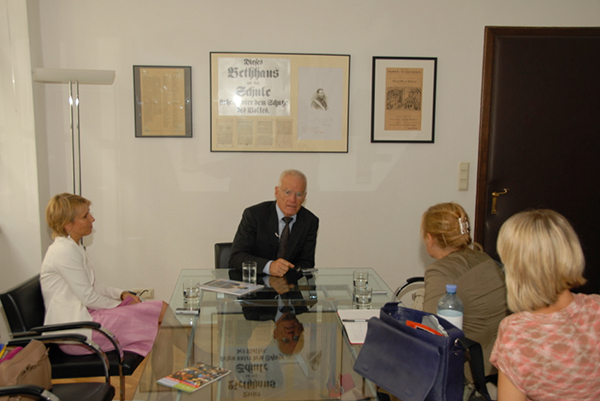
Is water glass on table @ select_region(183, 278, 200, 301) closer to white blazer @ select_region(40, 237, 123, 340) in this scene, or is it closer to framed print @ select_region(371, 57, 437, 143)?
white blazer @ select_region(40, 237, 123, 340)

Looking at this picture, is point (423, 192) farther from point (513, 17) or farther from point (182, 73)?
point (182, 73)

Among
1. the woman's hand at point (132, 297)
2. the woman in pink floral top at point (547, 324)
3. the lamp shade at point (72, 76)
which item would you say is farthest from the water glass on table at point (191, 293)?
the lamp shade at point (72, 76)

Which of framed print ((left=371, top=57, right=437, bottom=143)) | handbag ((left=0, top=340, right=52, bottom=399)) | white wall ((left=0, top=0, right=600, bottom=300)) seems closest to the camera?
handbag ((left=0, top=340, right=52, bottom=399))

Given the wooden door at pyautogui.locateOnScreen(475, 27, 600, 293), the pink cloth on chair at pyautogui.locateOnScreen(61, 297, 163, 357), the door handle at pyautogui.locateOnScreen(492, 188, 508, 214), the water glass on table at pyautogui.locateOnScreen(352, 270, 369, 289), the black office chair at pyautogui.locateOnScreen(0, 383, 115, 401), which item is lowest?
the black office chair at pyautogui.locateOnScreen(0, 383, 115, 401)

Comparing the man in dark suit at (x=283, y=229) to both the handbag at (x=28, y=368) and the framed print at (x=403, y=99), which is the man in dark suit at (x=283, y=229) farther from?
the handbag at (x=28, y=368)

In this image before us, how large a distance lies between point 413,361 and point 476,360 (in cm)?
19

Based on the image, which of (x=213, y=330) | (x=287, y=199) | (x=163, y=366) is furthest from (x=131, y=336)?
(x=287, y=199)

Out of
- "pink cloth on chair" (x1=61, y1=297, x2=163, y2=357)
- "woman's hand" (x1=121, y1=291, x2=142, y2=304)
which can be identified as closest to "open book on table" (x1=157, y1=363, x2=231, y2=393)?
"pink cloth on chair" (x1=61, y1=297, x2=163, y2=357)

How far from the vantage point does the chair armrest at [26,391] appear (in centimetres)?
145

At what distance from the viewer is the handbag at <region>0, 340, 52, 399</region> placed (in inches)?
60.6

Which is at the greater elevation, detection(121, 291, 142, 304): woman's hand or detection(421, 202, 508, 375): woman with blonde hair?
detection(421, 202, 508, 375): woman with blonde hair

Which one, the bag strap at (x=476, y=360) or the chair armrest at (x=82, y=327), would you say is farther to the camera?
the chair armrest at (x=82, y=327)

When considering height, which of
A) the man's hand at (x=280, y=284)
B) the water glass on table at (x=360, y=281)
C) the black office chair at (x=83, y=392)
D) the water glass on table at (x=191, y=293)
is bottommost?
the black office chair at (x=83, y=392)

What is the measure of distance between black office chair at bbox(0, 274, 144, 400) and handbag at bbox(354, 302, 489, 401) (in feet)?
4.01
